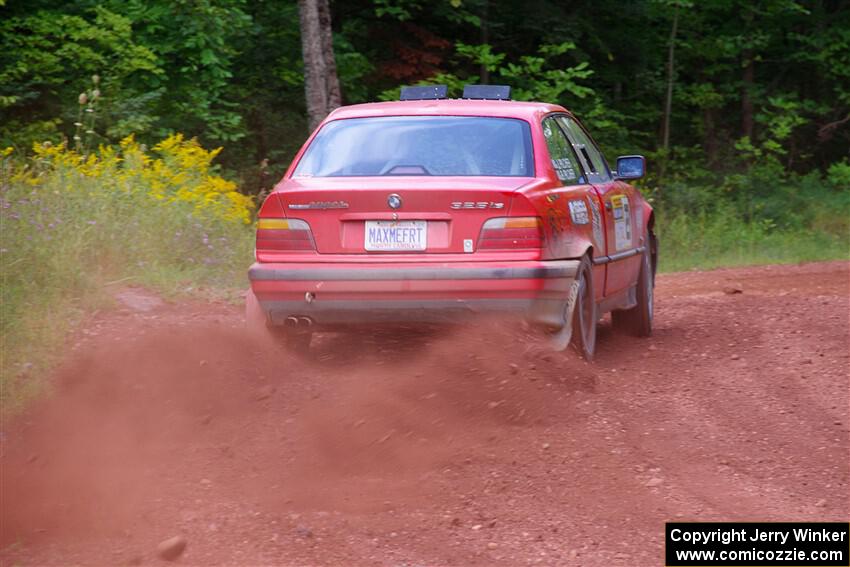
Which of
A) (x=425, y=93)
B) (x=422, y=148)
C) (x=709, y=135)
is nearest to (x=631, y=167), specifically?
(x=425, y=93)

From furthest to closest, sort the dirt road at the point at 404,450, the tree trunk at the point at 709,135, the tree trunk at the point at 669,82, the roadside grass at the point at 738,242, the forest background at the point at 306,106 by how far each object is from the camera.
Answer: the tree trunk at the point at 709,135
the tree trunk at the point at 669,82
the roadside grass at the point at 738,242
the forest background at the point at 306,106
the dirt road at the point at 404,450

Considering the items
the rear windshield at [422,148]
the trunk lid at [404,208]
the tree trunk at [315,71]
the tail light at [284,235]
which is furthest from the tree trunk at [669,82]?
the tail light at [284,235]

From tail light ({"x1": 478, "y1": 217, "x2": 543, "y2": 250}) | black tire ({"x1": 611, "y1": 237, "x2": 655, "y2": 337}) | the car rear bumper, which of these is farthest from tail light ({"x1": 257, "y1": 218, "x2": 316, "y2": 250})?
black tire ({"x1": 611, "y1": 237, "x2": 655, "y2": 337})

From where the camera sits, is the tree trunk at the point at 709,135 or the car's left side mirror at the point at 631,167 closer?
the car's left side mirror at the point at 631,167

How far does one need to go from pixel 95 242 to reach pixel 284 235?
345 cm

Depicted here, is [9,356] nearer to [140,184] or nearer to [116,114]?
[140,184]

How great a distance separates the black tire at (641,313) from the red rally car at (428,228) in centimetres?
175

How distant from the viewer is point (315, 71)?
1677 cm

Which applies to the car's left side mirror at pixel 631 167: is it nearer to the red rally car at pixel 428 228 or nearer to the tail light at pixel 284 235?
the red rally car at pixel 428 228

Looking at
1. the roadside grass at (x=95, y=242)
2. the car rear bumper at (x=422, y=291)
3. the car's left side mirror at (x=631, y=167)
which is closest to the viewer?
the car rear bumper at (x=422, y=291)

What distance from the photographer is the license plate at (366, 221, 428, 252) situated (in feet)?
20.9

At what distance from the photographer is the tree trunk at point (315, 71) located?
16.4 meters

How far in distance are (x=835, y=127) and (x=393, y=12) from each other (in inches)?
453

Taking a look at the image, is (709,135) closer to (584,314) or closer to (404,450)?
(584,314)
